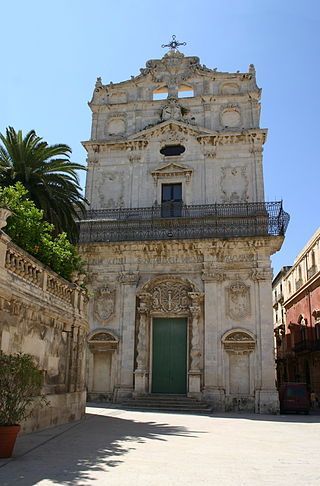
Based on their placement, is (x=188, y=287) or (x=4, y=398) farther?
(x=188, y=287)

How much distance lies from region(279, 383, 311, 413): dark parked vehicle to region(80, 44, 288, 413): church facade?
1371 millimetres

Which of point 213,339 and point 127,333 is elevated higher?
point 127,333

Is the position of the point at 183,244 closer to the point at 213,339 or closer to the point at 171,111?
the point at 213,339

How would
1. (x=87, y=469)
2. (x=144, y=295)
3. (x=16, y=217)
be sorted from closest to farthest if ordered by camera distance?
(x=87, y=469) → (x=16, y=217) → (x=144, y=295)

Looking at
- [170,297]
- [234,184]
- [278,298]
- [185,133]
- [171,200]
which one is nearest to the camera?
[170,297]

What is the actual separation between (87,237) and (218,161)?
7.83 m

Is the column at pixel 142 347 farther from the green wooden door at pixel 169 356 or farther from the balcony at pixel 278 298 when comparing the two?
the balcony at pixel 278 298

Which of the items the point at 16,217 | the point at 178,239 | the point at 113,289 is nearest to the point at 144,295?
the point at 113,289

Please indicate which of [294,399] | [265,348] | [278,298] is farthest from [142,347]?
[278,298]

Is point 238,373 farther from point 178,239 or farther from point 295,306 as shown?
point 295,306

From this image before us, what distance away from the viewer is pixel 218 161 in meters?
24.0

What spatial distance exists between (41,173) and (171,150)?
9.27 m

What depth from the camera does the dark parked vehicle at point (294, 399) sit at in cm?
2027

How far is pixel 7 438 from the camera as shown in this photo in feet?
23.1
